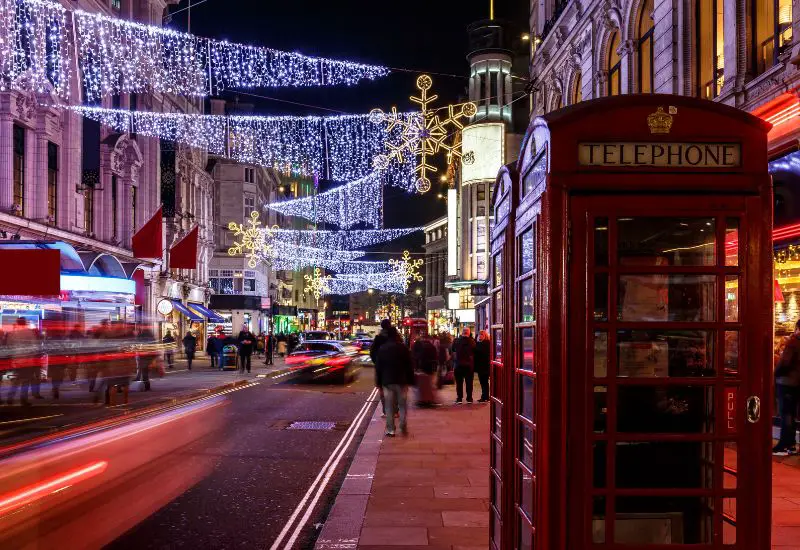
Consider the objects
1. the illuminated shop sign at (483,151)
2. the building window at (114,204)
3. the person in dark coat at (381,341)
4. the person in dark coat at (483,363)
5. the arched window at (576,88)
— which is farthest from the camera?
the illuminated shop sign at (483,151)

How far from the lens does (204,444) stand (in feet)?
44.4

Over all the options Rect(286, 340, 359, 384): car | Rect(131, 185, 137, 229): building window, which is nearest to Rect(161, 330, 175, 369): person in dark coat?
Rect(286, 340, 359, 384): car

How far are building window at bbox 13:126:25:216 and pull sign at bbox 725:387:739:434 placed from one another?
30592mm

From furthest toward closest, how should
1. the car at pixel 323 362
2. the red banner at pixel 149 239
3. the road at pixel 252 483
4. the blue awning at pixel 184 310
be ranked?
the blue awning at pixel 184 310
the red banner at pixel 149 239
the car at pixel 323 362
the road at pixel 252 483

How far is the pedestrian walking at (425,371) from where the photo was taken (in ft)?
67.5

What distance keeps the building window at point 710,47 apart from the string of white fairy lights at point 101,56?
666cm

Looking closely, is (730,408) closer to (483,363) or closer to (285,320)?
(483,363)

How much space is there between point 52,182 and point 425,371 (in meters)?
20.1

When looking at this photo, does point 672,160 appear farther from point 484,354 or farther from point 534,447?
point 484,354

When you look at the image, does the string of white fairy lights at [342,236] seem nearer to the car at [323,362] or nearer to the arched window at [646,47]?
the car at [323,362]

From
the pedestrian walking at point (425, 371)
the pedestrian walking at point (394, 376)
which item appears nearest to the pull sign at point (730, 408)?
the pedestrian walking at point (394, 376)

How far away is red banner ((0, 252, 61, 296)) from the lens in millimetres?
24172

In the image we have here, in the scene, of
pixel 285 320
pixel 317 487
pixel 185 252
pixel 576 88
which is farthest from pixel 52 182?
pixel 285 320

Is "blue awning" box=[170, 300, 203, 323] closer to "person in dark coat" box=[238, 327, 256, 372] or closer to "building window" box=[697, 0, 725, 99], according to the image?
"person in dark coat" box=[238, 327, 256, 372]
